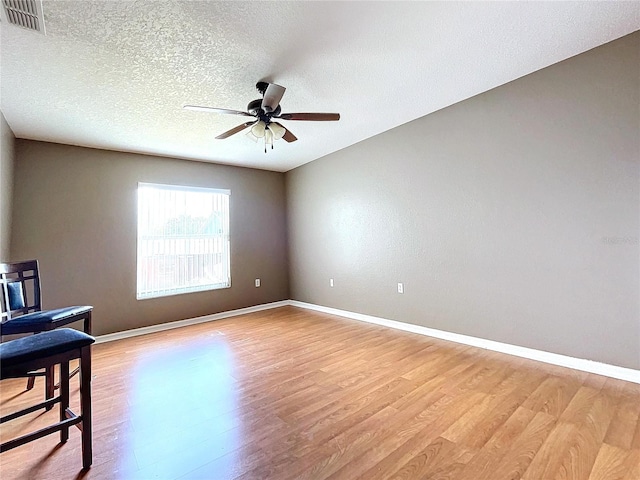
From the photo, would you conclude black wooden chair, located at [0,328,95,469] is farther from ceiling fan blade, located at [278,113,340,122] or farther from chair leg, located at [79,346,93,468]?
ceiling fan blade, located at [278,113,340,122]

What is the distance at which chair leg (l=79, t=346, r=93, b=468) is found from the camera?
4.95 feet

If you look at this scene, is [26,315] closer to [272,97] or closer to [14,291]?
[14,291]

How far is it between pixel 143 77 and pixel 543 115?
348cm

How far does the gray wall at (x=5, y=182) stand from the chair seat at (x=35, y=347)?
2.36m

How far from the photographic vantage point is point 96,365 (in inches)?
114

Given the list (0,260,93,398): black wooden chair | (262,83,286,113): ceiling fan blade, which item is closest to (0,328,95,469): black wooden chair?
(0,260,93,398): black wooden chair

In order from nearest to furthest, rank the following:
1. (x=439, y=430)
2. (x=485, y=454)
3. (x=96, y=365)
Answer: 1. (x=485, y=454)
2. (x=439, y=430)
3. (x=96, y=365)

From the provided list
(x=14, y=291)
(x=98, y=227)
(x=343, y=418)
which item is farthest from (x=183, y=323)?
(x=343, y=418)

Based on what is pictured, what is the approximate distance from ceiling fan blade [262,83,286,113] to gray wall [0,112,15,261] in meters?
2.54

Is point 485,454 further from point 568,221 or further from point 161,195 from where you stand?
point 161,195

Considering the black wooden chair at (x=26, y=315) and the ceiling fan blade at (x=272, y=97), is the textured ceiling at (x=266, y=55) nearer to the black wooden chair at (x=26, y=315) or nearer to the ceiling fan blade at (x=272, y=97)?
the ceiling fan blade at (x=272, y=97)

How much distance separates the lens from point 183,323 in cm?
433

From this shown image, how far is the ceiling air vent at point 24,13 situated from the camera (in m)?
1.66

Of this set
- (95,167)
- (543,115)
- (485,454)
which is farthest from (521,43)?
(95,167)
